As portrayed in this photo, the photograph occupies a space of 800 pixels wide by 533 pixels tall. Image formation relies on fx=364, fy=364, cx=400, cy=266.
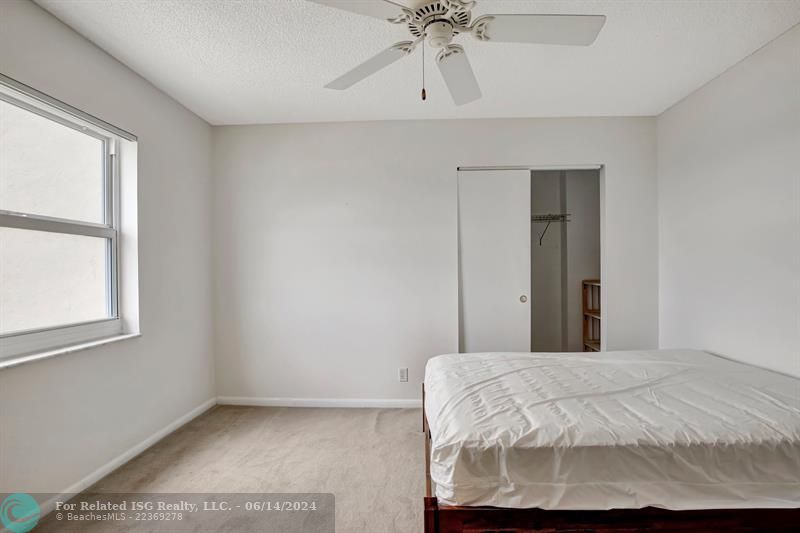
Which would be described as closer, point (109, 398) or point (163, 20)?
point (163, 20)

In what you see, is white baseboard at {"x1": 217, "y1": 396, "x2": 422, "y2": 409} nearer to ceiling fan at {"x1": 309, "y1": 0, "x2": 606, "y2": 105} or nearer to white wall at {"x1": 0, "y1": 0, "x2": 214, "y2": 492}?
white wall at {"x1": 0, "y1": 0, "x2": 214, "y2": 492}

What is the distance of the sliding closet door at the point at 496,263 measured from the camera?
3.28 m

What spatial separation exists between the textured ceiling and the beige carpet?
8.24 ft

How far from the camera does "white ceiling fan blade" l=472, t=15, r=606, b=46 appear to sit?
4.22ft

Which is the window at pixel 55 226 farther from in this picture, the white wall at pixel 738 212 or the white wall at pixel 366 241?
the white wall at pixel 738 212

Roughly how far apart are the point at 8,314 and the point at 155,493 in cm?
118

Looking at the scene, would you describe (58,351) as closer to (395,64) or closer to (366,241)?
(366,241)

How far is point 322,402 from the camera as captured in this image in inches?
130

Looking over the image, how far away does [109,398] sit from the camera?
220 cm

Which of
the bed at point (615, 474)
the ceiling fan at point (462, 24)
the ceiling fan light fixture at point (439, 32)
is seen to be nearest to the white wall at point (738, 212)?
the bed at point (615, 474)

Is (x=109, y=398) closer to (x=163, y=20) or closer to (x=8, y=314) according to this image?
(x=8, y=314)

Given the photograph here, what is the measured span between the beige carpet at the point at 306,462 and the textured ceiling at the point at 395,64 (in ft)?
8.24

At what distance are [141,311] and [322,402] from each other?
5.34ft

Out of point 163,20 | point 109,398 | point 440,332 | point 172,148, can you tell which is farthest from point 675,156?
point 109,398
